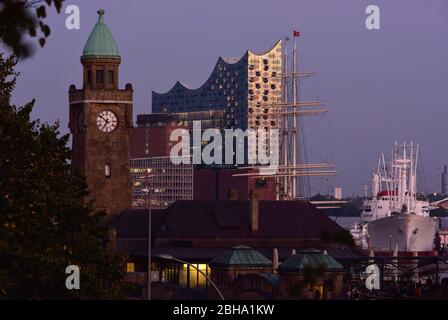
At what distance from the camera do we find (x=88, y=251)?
62.9 metres

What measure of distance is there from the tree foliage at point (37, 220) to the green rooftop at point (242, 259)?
133 ft

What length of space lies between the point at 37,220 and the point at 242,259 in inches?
1814

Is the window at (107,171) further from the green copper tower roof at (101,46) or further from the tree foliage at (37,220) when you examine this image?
the tree foliage at (37,220)

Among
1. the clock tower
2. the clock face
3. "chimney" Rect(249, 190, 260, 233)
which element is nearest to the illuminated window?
the clock tower

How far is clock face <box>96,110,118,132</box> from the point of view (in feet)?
458

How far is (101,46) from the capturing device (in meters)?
140

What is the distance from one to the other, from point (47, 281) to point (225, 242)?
75234 mm

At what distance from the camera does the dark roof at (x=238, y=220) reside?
134 m

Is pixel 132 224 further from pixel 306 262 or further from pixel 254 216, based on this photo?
pixel 306 262
